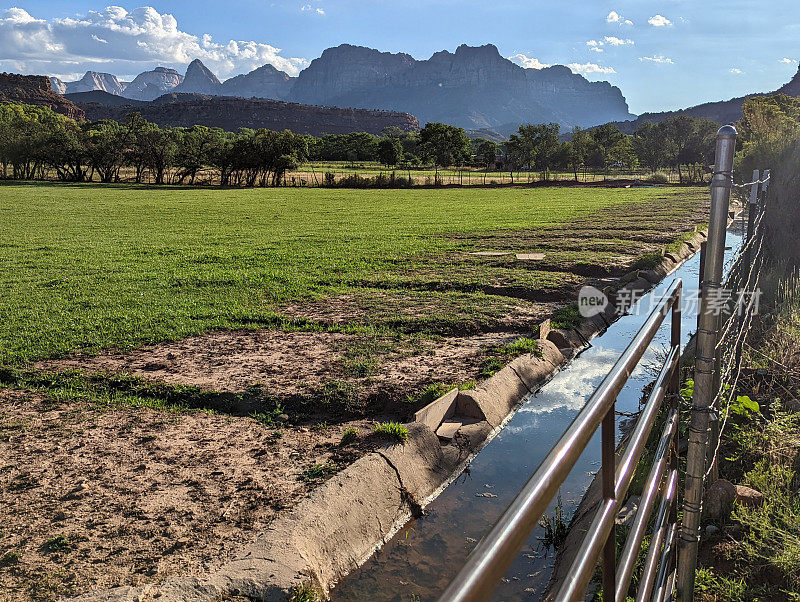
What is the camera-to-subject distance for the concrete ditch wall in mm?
3438

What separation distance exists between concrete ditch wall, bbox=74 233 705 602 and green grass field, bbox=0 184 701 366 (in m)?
2.55

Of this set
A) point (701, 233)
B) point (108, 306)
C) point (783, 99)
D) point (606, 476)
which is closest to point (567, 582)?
point (606, 476)

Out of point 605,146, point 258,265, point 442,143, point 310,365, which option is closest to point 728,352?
point 310,365

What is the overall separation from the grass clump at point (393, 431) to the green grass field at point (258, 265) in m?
3.35

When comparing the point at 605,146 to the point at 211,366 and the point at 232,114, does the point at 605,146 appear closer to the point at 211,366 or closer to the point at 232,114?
the point at 211,366

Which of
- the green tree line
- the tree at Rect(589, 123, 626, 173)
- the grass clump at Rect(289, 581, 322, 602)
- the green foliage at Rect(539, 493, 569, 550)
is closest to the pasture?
the grass clump at Rect(289, 581, 322, 602)

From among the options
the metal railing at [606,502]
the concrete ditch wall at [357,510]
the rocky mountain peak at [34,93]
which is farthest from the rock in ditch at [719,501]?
the rocky mountain peak at [34,93]

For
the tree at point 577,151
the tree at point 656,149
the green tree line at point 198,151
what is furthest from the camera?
the tree at point 656,149

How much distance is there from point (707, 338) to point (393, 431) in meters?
3.54

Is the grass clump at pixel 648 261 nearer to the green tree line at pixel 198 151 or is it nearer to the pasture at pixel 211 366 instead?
the pasture at pixel 211 366

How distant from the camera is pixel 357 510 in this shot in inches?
174

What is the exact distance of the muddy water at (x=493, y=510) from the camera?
3.96 metres

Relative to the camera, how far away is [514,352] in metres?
7.77

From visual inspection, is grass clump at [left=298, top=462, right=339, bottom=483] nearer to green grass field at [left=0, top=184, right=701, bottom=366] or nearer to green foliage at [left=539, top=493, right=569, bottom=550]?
green foliage at [left=539, top=493, right=569, bottom=550]
